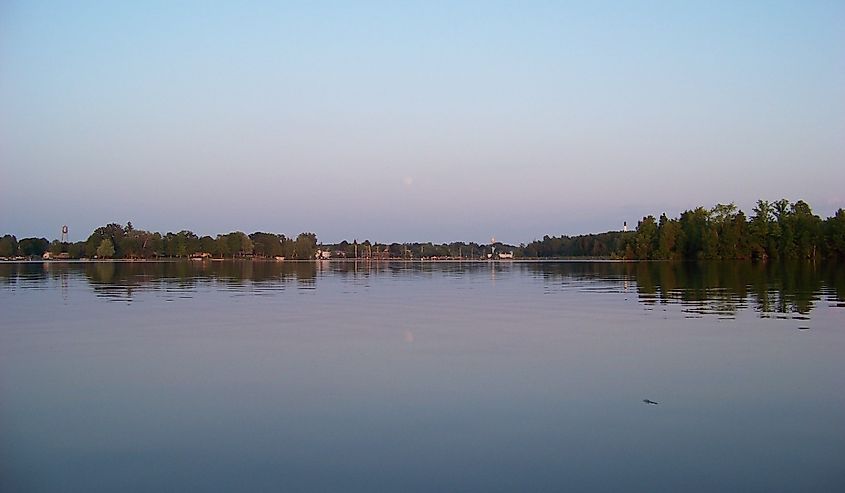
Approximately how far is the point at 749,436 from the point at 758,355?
6.38 metres

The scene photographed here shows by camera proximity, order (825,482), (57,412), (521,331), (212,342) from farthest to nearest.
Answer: (521,331) → (212,342) → (57,412) → (825,482)

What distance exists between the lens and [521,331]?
19422mm

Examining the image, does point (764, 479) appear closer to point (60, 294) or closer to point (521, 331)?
point (521, 331)

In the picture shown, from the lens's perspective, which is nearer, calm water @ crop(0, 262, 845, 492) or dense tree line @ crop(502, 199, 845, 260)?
calm water @ crop(0, 262, 845, 492)

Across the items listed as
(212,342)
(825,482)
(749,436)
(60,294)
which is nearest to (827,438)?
(749,436)

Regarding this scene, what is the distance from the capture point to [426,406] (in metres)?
10.6

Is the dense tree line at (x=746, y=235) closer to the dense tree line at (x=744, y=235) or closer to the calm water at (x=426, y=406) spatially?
the dense tree line at (x=744, y=235)

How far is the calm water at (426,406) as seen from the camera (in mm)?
7691

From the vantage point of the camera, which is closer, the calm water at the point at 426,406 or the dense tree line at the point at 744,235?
the calm water at the point at 426,406

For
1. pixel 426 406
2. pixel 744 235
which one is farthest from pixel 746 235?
pixel 426 406

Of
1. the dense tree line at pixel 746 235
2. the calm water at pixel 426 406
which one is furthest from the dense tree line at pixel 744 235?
the calm water at pixel 426 406

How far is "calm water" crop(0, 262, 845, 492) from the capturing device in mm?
7691

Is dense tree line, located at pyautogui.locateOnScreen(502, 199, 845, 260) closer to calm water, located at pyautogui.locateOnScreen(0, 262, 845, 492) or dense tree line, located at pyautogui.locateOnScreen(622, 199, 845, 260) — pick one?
dense tree line, located at pyautogui.locateOnScreen(622, 199, 845, 260)

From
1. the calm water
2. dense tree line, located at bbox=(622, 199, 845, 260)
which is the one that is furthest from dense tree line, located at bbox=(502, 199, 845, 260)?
the calm water
